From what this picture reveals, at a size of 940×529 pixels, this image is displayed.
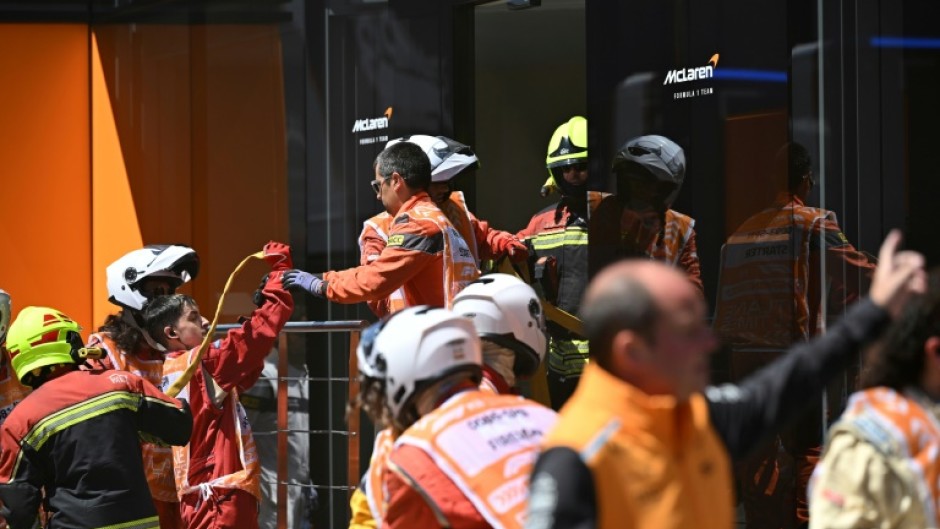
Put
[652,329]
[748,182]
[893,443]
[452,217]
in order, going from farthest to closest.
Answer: [452,217] < [748,182] < [893,443] < [652,329]

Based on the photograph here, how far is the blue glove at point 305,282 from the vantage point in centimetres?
745

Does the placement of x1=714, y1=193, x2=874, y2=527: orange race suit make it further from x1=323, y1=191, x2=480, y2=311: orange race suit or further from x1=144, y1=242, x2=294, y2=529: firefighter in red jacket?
x1=144, y1=242, x2=294, y2=529: firefighter in red jacket

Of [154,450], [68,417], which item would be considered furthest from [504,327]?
[154,450]

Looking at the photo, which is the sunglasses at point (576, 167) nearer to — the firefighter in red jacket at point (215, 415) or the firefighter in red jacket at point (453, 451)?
the firefighter in red jacket at point (215, 415)

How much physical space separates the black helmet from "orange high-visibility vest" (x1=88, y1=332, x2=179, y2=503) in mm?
2372

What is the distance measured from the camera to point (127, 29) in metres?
12.0

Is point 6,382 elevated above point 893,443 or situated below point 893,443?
below

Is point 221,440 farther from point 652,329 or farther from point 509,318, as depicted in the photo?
point 652,329

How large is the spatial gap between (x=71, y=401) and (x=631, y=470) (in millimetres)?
3868

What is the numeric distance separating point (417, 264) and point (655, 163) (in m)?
1.17

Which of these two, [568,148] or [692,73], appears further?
[568,148]

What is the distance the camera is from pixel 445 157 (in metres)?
7.77

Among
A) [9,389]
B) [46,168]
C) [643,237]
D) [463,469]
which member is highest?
[46,168]

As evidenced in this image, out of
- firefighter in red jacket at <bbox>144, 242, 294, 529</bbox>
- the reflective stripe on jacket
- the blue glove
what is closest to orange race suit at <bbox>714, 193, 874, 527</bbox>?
the blue glove
